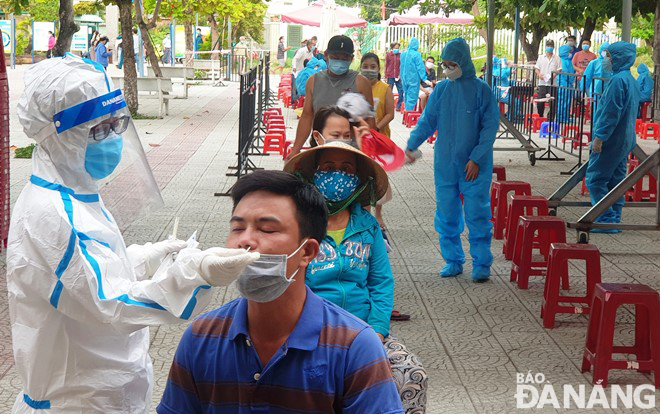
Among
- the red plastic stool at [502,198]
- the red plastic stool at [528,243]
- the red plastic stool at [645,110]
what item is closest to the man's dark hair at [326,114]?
the red plastic stool at [528,243]

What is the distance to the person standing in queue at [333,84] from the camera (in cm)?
865

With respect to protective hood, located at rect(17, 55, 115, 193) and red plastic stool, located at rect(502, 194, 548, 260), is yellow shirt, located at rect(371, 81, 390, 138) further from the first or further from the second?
protective hood, located at rect(17, 55, 115, 193)

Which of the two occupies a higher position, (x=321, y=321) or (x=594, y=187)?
(x=321, y=321)

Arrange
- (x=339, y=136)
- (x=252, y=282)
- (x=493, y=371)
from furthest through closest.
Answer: (x=493, y=371)
(x=339, y=136)
(x=252, y=282)

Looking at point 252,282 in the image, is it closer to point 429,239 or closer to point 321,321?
point 321,321

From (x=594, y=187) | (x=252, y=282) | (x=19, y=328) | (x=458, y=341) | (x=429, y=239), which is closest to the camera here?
(x=252, y=282)

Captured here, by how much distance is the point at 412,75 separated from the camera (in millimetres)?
24078

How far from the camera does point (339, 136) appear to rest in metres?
5.47

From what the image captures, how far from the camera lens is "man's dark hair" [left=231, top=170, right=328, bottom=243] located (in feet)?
9.12

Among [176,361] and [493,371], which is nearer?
[176,361]

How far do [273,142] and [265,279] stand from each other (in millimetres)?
14133

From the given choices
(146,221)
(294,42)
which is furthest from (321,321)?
(294,42)

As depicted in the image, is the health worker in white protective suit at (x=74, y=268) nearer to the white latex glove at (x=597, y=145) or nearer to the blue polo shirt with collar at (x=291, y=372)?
the blue polo shirt with collar at (x=291, y=372)

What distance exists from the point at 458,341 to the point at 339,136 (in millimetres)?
2035
